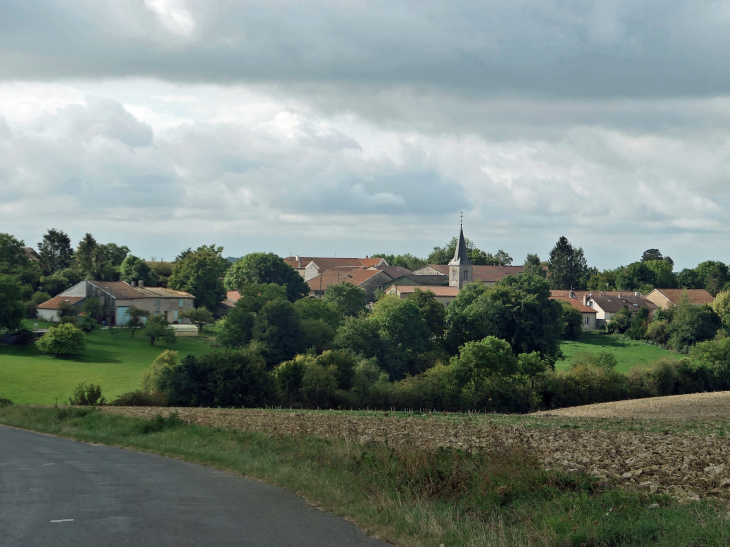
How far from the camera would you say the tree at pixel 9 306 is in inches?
3260

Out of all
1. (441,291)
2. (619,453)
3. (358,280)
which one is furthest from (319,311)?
(619,453)

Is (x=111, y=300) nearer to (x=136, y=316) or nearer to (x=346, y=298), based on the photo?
(x=136, y=316)

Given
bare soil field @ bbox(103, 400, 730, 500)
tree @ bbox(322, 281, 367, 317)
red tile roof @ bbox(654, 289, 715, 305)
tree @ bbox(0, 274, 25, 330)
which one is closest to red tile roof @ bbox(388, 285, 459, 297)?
tree @ bbox(322, 281, 367, 317)

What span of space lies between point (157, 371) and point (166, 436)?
3734 cm

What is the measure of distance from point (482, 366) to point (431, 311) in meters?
26.3

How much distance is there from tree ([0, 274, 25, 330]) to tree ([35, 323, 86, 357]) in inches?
223

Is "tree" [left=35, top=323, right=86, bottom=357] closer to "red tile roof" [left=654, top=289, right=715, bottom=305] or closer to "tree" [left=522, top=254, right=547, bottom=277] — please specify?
"red tile roof" [left=654, top=289, right=715, bottom=305]

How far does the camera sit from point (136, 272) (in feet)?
455

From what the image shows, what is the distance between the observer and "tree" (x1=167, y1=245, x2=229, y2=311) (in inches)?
4865

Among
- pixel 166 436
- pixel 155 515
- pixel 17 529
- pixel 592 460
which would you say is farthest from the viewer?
pixel 166 436

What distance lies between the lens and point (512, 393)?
59531 millimetres

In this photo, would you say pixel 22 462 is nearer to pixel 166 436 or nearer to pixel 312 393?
pixel 166 436

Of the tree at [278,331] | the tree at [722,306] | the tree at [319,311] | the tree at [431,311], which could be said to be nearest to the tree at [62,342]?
the tree at [278,331]

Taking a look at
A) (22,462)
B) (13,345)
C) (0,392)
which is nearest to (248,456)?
(22,462)
